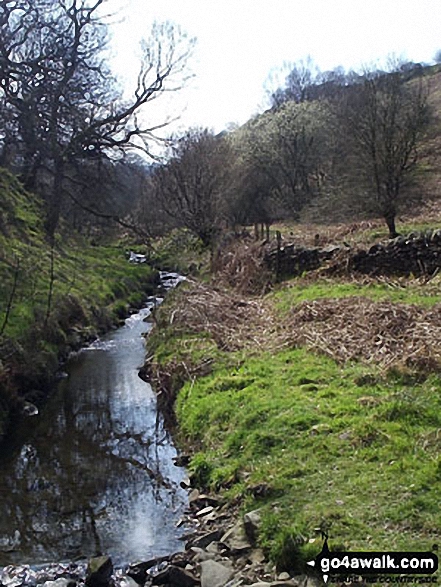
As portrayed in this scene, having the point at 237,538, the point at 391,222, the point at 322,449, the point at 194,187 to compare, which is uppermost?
the point at 194,187

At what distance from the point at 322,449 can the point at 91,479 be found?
4.47 meters

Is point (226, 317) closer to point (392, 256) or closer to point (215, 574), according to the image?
point (392, 256)

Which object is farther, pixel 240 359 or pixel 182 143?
pixel 182 143

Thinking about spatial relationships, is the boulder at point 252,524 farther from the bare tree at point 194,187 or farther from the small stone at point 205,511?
the bare tree at point 194,187

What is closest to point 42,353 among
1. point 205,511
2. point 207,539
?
point 205,511

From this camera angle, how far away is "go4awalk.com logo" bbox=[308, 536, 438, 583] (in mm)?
6006

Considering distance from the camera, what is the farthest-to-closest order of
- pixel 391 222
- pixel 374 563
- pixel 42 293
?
pixel 391 222 < pixel 42 293 < pixel 374 563

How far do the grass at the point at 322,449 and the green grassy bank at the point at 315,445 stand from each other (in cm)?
2

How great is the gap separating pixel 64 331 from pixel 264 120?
3708cm

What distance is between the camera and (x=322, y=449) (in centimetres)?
884

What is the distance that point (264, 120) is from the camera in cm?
5375

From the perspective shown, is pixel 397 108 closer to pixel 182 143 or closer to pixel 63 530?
pixel 182 143

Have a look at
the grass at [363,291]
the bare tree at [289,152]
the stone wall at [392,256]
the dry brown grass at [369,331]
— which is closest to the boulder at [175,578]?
the dry brown grass at [369,331]

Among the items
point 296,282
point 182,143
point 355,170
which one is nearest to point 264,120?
point 182,143
